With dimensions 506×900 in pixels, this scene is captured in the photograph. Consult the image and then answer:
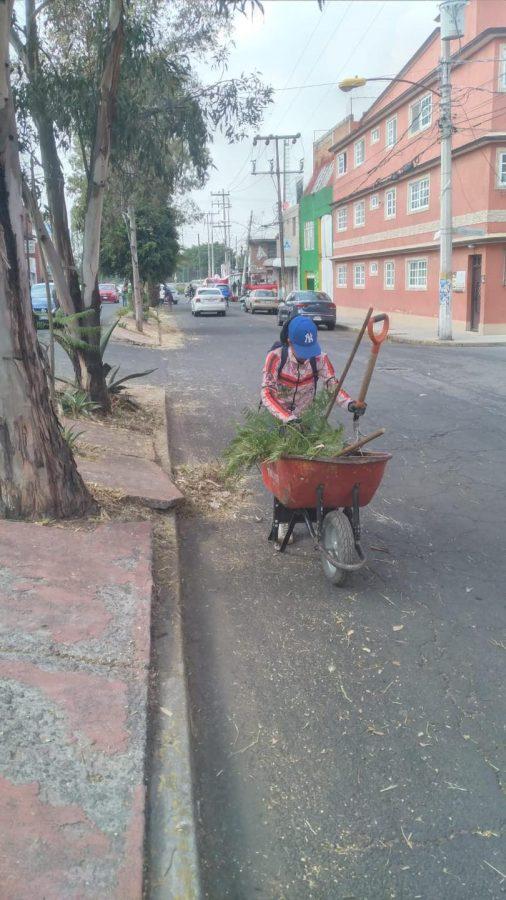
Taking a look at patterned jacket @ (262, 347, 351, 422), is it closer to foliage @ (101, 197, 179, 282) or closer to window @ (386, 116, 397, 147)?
foliage @ (101, 197, 179, 282)

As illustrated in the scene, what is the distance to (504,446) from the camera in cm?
910

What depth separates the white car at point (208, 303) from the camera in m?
40.6

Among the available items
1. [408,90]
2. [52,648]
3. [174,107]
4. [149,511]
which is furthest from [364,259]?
[52,648]

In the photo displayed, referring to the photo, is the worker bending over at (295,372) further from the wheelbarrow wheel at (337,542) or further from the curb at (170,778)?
the curb at (170,778)

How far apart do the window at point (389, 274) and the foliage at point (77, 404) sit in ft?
86.2

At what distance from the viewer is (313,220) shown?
162 feet

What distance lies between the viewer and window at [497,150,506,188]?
24.2m

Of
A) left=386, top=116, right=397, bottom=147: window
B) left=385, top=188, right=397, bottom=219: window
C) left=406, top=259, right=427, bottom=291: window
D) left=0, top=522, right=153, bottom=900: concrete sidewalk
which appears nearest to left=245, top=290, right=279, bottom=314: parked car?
left=385, top=188, right=397, bottom=219: window

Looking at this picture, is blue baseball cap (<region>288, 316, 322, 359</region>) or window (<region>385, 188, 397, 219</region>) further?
window (<region>385, 188, 397, 219</region>)

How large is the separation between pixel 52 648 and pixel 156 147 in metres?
8.22

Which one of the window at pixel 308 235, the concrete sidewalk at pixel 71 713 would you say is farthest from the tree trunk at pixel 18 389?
the window at pixel 308 235

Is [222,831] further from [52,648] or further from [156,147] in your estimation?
[156,147]

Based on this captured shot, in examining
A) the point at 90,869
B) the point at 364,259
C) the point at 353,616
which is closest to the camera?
the point at 90,869

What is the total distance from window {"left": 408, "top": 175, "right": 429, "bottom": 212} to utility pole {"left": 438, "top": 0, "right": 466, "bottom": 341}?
748cm
